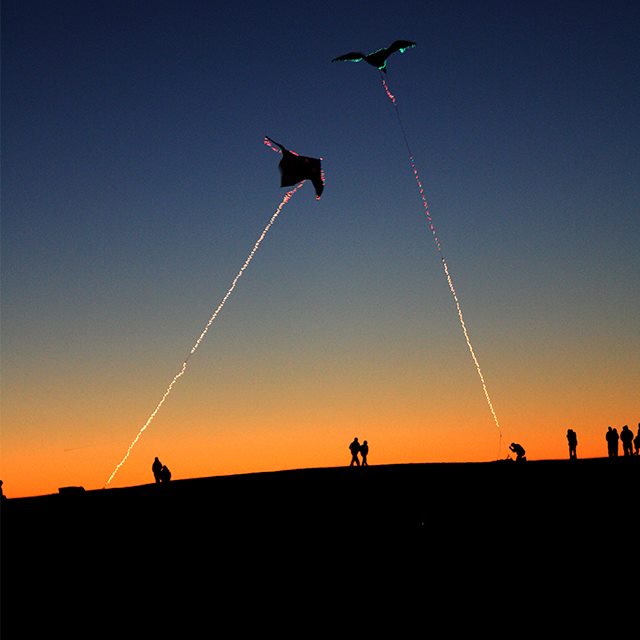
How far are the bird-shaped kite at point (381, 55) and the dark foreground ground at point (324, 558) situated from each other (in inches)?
428

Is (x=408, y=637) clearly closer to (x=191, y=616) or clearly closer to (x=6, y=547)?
(x=191, y=616)

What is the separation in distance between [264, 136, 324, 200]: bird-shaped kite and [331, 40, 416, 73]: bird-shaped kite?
2952 mm

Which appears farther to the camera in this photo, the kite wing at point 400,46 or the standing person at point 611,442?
the standing person at point 611,442

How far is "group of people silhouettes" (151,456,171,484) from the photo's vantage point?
25.7 metres

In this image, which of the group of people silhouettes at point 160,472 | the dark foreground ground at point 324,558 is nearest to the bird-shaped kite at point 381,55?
the dark foreground ground at point 324,558

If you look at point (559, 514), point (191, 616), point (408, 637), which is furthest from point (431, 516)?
point (191, 616)

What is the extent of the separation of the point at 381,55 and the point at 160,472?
1599cm

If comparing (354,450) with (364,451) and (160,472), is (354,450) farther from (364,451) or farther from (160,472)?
(160,472)

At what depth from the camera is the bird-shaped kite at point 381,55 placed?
17172 mm

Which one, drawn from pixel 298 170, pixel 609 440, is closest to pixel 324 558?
pixel 298 170

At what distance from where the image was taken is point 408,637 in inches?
480

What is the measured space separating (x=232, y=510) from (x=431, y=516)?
515cm

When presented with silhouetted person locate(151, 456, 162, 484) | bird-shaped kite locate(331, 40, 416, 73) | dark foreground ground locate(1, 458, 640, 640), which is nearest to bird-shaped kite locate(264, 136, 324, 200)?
bird-shaped kite locate(331, 40, 416, 73)

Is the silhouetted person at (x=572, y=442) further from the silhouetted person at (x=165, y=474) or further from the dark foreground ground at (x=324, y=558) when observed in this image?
the silhouetted person at (x=165, y=474)
